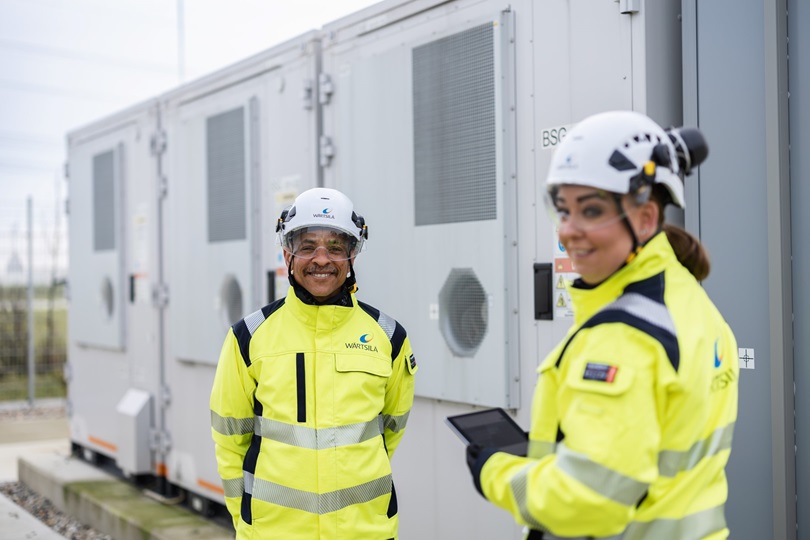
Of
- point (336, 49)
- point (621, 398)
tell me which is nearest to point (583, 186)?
point (621, 398)

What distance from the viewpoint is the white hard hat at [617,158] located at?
1665mm

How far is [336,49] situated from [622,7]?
1.83 metres

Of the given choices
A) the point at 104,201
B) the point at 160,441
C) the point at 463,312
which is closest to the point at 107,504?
the point at 160,441

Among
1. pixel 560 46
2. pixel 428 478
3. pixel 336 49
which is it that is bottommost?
pixel 428 478

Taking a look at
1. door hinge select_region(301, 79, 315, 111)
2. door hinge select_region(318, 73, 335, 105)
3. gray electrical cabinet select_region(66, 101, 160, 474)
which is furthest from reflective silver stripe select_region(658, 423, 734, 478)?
gray electrical cabinet select_region(66, 101, 160, 474)

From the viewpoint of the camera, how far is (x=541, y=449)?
173cm

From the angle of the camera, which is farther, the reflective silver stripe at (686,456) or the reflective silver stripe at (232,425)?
the reflective silver stripe at (232,425)

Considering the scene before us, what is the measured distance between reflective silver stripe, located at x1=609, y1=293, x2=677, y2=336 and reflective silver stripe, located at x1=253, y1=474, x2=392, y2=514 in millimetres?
1288

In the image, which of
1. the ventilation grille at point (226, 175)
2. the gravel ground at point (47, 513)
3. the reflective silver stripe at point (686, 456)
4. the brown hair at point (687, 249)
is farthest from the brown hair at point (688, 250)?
the gravel ground at point (47, 513)

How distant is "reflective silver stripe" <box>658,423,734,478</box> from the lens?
64.6 inches

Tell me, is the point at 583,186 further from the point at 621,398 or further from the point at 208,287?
the point at 208,287

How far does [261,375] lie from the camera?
2.72m

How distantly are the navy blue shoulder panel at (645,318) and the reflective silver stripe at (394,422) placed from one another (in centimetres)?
134

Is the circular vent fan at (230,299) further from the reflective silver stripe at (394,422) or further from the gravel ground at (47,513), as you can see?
the reflective silver stripe at (394,422)
